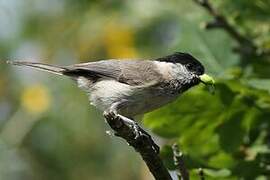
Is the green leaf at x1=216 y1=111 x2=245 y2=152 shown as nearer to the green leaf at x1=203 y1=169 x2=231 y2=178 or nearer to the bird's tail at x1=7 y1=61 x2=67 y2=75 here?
the green leaf at x1=203 y1=169 x2=231 y2=178

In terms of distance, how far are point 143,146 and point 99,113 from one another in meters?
3.17

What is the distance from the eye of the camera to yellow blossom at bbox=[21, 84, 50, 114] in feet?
19.9

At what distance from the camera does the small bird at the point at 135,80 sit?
3691mm

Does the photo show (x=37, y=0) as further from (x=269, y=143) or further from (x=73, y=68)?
(x=269, y=143)

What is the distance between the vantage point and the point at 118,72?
3.89m

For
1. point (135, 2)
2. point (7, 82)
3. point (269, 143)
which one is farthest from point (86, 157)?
point (269, 143)

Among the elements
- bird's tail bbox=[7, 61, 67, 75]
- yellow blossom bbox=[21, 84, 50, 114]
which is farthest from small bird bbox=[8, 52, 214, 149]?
yellow blossom bbox=[21, 84, 50, 114]

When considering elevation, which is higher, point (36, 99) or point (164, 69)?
point (36, 99)

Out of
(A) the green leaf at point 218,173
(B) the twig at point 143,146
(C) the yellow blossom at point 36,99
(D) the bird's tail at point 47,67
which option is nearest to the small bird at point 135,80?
(D) the bird's tail at point 47,67

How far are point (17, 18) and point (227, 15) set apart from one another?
2.79 metres

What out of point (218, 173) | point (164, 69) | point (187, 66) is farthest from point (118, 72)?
point (218, 173)

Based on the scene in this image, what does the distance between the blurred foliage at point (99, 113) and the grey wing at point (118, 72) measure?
0.76 feet

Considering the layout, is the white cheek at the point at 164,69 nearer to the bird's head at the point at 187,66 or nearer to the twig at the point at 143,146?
the bird's head at the point at 187,66

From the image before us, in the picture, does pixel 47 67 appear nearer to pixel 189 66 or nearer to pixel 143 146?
pixel 189 66
